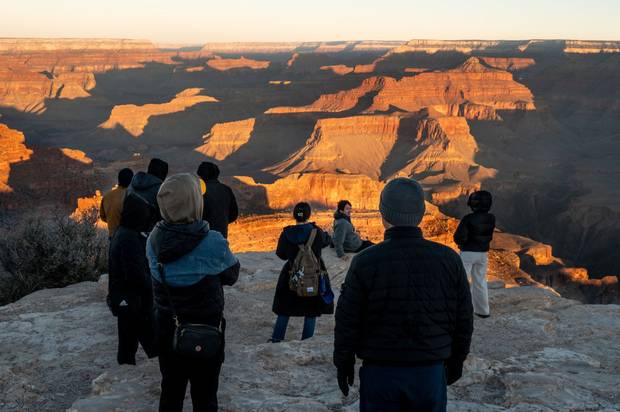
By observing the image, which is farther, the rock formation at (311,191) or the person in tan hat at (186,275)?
the rock formation at (311,191)

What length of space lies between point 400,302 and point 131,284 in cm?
315

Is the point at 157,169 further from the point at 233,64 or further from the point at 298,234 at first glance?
the point at 233,64

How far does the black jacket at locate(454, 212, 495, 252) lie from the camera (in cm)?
753

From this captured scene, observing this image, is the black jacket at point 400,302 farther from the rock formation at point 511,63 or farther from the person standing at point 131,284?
the rock formation at point 511,63

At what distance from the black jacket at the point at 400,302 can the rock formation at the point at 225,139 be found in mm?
77535

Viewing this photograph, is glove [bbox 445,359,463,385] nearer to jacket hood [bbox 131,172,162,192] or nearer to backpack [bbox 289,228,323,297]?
backpack [bbox 289,228,323,297]

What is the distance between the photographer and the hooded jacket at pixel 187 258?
151 inches

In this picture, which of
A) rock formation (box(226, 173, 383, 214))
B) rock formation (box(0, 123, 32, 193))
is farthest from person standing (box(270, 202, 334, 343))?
rock formation (box(0, 123, 32, 193))

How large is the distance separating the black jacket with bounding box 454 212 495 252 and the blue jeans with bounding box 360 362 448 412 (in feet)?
14.4

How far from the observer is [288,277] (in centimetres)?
618

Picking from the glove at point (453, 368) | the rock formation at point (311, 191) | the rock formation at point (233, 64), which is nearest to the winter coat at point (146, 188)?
the glove at point (453, 368)

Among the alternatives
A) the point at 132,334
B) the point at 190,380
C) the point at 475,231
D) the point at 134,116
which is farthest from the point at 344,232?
the point at 134,116

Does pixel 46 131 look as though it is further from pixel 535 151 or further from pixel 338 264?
pixel 338 264

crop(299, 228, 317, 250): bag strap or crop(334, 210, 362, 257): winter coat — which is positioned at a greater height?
crop(299, 228, 317, 250): bag strap
